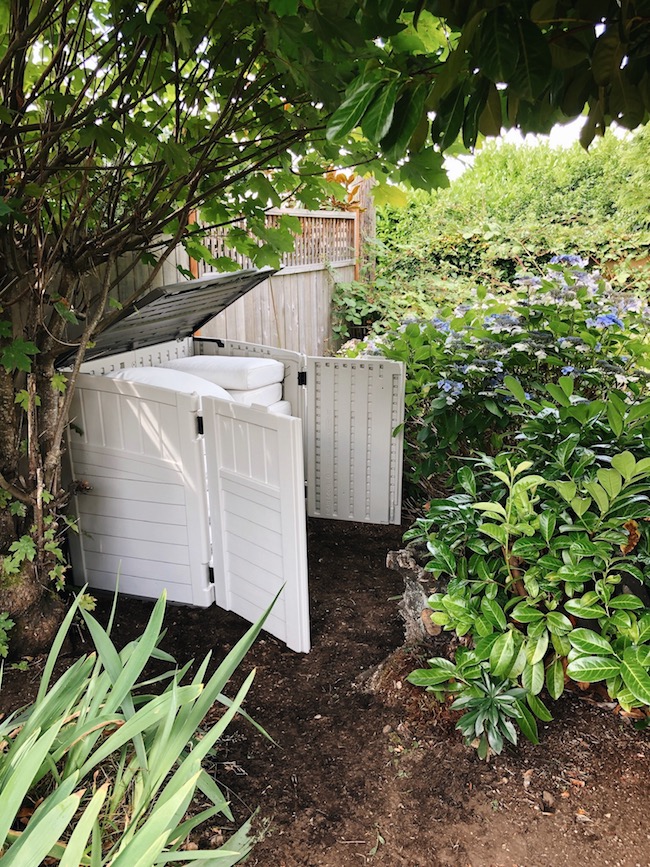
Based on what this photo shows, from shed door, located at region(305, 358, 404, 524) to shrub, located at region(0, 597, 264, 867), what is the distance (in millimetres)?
2288

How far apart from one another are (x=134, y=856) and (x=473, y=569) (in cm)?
132

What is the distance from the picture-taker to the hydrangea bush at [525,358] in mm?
2803

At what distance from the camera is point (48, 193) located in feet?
7.14

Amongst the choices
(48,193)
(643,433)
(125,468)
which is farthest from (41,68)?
(643,433)

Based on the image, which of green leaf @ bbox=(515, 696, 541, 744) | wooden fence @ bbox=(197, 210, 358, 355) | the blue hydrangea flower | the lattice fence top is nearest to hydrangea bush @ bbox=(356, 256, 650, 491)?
the blue hydrangea flower

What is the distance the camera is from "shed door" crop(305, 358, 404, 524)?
11.8ft

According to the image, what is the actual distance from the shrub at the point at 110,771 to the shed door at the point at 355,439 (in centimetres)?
229

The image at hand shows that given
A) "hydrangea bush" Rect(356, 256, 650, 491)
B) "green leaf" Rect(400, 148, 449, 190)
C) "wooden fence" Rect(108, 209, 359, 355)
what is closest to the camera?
"green leaf" Rect(400, 148, 449, 190)

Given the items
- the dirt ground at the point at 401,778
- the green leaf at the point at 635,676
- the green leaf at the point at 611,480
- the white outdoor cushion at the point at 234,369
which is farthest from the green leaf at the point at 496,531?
the white outdoor cushion at the point at 234,369

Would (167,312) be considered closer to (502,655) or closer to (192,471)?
(192,471)

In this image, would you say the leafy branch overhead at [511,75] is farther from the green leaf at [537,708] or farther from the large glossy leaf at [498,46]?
the green leaf at [537,708]

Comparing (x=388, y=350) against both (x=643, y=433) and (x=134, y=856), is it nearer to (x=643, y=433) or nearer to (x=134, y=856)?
(x=643, y=433)

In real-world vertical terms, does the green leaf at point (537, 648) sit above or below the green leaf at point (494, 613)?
below

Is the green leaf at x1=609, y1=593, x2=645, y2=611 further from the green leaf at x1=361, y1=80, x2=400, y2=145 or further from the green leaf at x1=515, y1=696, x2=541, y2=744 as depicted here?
the green leaf at x1=361, y1=80, x2=400, y2=145
